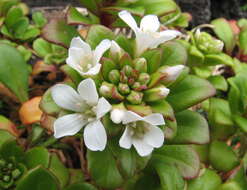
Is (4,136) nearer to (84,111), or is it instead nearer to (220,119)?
(84,111)

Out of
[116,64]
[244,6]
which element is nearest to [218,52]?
[116,64]

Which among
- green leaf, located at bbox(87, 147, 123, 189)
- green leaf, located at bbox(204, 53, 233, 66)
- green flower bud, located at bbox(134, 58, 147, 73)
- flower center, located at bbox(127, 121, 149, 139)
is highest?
green flower bud, located at bbox(134, 58, 147, 73)

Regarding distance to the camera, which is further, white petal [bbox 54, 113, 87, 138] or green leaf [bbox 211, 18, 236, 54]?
green leaf [bbox 211, 18, 236, 54]

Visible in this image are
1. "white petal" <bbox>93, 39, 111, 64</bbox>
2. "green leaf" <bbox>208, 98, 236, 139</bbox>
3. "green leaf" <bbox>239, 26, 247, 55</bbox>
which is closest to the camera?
"white petal" <bbox>93, 39, 111, 64</bbox>

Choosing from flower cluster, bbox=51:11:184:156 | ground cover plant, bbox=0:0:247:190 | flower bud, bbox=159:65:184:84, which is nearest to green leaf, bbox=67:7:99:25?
ground cover plant, bbox=0:0:247:190

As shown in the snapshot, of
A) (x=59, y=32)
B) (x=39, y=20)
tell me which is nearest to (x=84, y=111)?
(x=59, y=32)

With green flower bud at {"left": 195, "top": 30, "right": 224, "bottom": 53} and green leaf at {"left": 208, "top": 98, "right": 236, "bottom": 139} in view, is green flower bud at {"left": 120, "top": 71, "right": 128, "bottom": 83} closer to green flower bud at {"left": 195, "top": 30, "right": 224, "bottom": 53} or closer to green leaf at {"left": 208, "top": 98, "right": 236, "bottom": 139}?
green leaf at {"left": 208, "top": 98, "right": 236, "bottom": 139}

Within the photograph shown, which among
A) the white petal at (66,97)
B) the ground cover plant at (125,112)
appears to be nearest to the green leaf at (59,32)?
the ground cover plant at (125,112)
